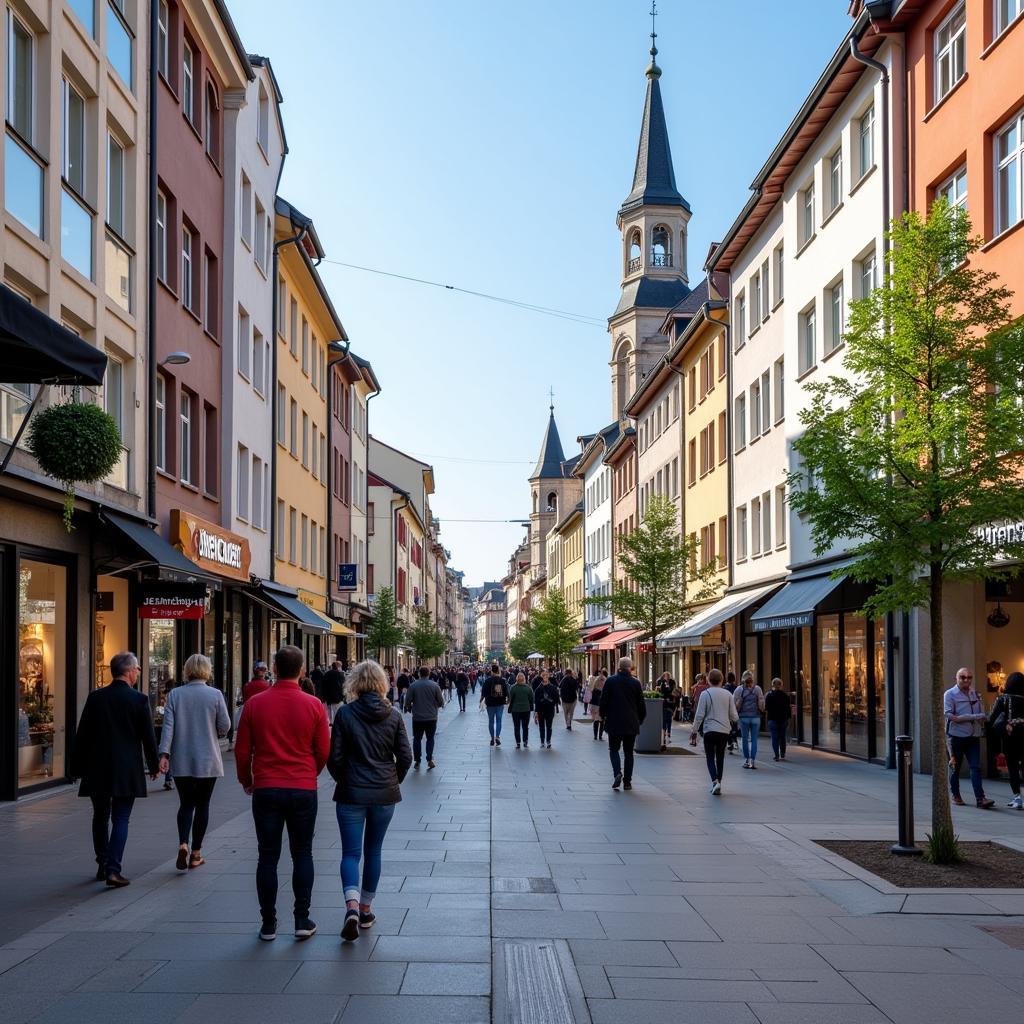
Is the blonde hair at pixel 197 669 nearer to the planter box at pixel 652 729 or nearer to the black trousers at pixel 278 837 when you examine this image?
the black trousers at pixel 278 837

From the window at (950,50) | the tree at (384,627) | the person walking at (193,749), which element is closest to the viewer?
the person walking at (193,749)

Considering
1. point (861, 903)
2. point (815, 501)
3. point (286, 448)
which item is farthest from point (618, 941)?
point (286, 448)

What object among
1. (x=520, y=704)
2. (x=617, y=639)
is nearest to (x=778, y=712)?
(x=520, y=704)

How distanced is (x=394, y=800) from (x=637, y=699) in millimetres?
10118

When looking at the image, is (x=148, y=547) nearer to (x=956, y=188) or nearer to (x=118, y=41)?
(x=118, y=41)

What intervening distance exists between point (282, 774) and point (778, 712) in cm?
1713

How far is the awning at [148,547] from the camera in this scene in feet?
59.5

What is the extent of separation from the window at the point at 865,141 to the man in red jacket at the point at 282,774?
18702 millimetres

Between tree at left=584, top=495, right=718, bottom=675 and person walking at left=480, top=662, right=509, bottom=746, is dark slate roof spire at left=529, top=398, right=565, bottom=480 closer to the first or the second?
tree at left=584, top=495, right=718, bottom=675

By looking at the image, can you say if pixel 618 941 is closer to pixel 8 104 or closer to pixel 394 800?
pixel 394 800

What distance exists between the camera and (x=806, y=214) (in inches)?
1151

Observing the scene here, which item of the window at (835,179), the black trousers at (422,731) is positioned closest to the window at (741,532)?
the window at (835,179)

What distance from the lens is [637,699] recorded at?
1831cm

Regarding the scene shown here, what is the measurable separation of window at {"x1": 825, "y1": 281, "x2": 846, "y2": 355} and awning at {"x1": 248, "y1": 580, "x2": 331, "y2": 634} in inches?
534
